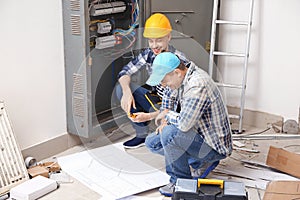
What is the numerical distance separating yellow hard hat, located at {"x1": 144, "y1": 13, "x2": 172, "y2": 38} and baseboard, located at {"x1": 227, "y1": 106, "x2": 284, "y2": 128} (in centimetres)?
106

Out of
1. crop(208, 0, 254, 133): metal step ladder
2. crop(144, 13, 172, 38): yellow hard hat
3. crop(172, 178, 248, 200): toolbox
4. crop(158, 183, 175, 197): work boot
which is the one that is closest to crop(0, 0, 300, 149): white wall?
crop(208, 0, 254, 133): metal step ladder

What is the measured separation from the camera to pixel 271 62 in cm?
348

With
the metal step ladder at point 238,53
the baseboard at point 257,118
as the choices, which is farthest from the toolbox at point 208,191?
the baseboard at point 257,118

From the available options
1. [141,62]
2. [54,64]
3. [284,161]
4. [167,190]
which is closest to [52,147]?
[54,64]

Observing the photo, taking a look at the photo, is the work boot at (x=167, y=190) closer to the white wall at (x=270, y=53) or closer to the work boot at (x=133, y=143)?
the work boot at (x=133, y=143)

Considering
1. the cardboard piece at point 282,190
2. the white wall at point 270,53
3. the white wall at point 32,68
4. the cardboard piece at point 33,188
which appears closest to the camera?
the cardboard piece at point 282,190

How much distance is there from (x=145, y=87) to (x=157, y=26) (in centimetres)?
38

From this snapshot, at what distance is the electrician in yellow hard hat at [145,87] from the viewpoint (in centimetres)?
271

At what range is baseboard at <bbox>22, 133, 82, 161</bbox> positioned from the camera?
284 cm

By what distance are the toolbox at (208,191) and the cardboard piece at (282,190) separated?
1.03 feet

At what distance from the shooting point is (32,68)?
2.76 metres

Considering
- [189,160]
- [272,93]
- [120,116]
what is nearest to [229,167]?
[189,160]

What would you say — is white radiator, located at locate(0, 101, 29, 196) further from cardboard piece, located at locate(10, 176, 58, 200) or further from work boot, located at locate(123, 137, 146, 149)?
work boot, located at locate(123, 137, 146, 149)

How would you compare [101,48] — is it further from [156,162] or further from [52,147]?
[156,162]
